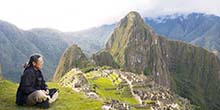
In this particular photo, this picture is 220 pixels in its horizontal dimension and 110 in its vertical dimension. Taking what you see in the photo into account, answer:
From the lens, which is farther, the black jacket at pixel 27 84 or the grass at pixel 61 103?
the grass at pixel 61 103

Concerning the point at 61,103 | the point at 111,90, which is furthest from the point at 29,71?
the point at 111,90

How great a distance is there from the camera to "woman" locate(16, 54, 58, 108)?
24391mm

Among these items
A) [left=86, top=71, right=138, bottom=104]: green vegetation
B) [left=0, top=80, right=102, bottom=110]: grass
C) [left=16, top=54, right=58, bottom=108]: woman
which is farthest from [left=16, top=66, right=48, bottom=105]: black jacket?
[left=86, top=71, right=138, bottom=104]: green vegetation

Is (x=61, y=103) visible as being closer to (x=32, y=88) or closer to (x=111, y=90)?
(x=32, y=88)

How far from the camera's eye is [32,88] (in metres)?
24.6

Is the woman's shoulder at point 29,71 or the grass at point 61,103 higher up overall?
the woman's shoulder at point 29,71

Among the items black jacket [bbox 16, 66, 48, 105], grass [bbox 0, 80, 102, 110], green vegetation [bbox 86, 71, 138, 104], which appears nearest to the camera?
black jacket [bbox 16, 66, 48, 105]

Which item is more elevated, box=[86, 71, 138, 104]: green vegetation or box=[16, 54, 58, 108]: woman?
box=[16, 54, 58, 108]: woman

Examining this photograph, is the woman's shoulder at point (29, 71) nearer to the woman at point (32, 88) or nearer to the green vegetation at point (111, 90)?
Answer: the woman at point (32, 88)

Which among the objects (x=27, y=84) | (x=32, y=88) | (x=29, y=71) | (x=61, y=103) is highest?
(x=29, y=71)

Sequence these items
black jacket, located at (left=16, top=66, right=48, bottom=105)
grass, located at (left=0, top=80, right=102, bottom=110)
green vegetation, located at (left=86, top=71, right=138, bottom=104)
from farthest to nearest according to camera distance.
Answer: green vegetation, located at (left=86, top=71, right=138, bottom=104) → grass, located at (left=0, top=80, right=102, bottom=110) → black jacket, located at (left=16, top=66, right=48, bottom=105)

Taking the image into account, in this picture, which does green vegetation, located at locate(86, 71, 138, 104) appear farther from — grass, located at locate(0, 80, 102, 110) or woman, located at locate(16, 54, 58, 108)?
woman, located at locate(16, 54, 58, 108)

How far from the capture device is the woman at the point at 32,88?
80.0 feet

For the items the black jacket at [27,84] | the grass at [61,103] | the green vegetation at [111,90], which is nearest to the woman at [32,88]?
the black jacket at [27,84]
